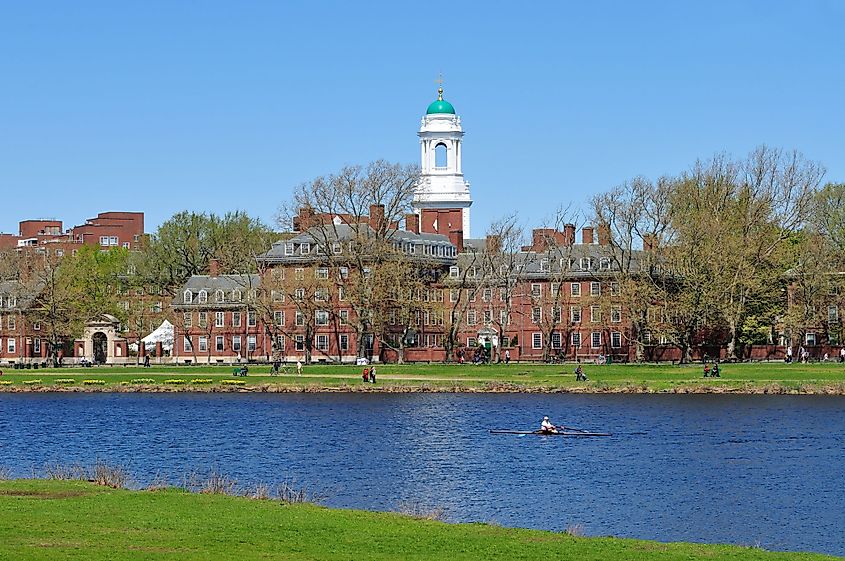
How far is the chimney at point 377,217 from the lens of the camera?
117750mm

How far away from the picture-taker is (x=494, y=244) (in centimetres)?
12175

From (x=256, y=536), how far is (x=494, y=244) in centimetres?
9527

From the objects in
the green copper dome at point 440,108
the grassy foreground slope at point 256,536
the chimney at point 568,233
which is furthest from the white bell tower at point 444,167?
the grassy foreground slope at point 256,536

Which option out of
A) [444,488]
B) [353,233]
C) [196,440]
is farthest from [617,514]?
[353,233]

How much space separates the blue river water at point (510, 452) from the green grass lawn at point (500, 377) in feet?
11.4

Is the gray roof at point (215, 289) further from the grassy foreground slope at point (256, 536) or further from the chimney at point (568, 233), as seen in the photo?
the grassy foreground slope at point (256, 536)

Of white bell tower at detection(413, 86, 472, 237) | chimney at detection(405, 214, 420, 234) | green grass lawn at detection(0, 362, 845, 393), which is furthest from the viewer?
white bell tower at detection(413, 86, 472, 237)

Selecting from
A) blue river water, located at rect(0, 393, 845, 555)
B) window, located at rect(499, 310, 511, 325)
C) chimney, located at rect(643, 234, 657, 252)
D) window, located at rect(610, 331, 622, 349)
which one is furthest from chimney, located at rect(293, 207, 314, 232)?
blue river water, located at rect(0, 393, 845, 555)

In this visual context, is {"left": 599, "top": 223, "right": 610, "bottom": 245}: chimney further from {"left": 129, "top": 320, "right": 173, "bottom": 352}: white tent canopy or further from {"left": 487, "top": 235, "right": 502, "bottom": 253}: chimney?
A: {"left": 129, "top": 320, "right": 173, "bottom": 352}: white tent canopy

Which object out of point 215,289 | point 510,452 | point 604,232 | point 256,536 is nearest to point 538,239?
point 604,232

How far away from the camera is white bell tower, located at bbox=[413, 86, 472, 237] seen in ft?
595

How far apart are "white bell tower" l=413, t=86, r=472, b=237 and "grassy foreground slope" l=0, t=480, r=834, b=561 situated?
149 meters

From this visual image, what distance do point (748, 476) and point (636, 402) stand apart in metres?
30.5

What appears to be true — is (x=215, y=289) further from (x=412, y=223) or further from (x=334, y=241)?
(x=412, y=223)
